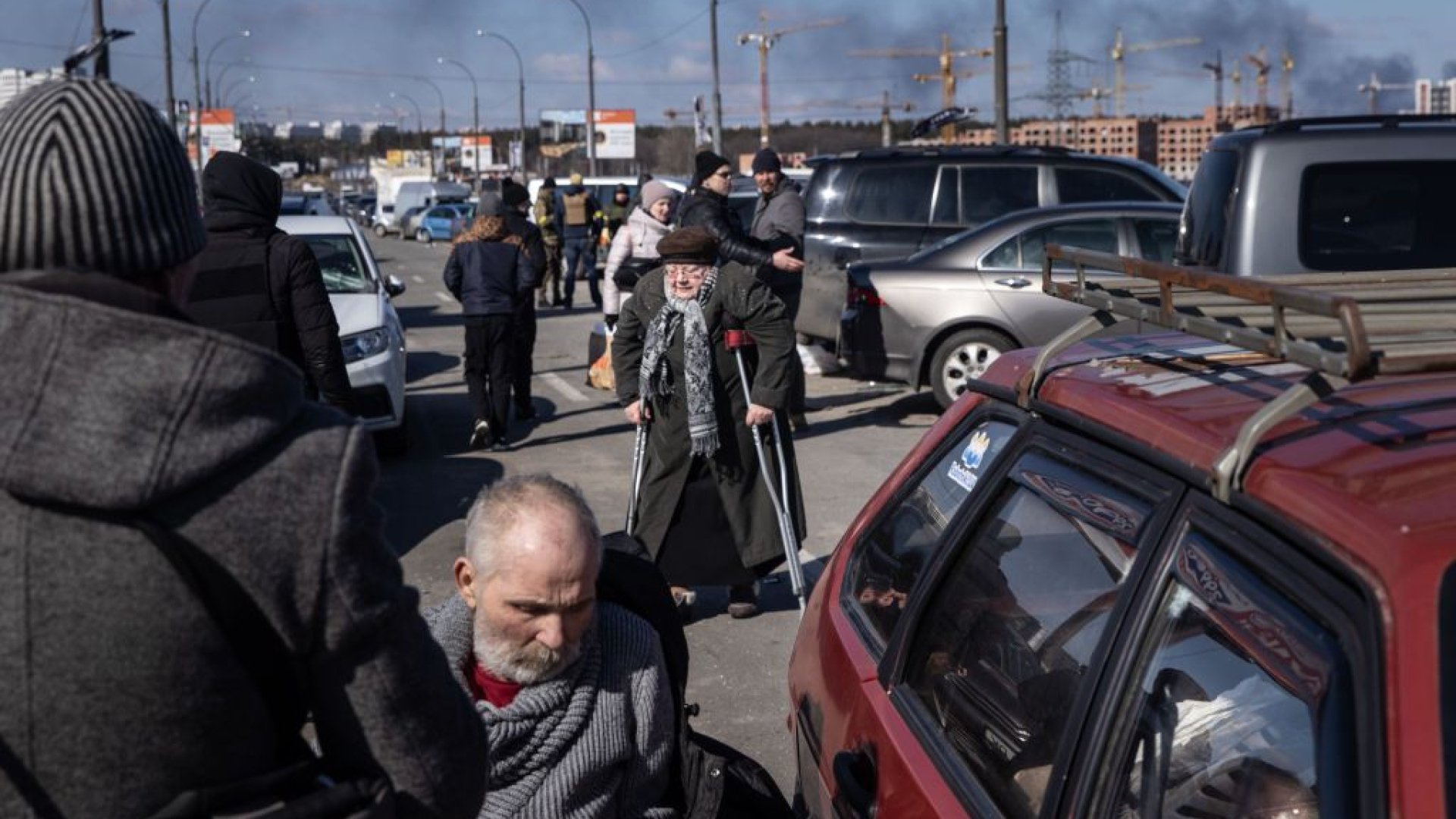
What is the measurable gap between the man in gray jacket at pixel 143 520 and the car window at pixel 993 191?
13.2 metres

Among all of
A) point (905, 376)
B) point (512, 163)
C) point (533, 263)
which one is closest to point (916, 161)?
point (905, 376)

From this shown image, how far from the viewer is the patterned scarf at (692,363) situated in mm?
6809

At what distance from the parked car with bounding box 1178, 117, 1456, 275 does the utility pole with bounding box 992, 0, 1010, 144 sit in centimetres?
1585

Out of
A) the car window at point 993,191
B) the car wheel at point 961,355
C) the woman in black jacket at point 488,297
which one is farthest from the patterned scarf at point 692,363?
the car window at point 993,191

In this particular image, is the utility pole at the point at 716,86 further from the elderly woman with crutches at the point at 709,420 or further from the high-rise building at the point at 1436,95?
the high-rise building at the point at 1436,95

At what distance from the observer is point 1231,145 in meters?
7.19

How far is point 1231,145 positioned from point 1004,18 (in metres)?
16.3

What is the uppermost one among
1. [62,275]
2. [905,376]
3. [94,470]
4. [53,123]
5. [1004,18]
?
[1004,18]

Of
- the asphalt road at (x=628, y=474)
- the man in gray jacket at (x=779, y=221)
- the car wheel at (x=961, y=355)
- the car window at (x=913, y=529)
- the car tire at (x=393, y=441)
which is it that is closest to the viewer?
the car window at (x=913, y=529)

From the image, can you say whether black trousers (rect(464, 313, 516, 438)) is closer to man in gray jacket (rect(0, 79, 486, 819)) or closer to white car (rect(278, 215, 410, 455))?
white car (rect(278, 215, 410, 455))

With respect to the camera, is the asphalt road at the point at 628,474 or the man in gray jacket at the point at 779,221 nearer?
the asphalt road at the point at 628,474

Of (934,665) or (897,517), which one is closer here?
(934,665)

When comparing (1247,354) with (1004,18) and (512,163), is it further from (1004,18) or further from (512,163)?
(512,163)

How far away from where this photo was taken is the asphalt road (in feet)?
20.8
